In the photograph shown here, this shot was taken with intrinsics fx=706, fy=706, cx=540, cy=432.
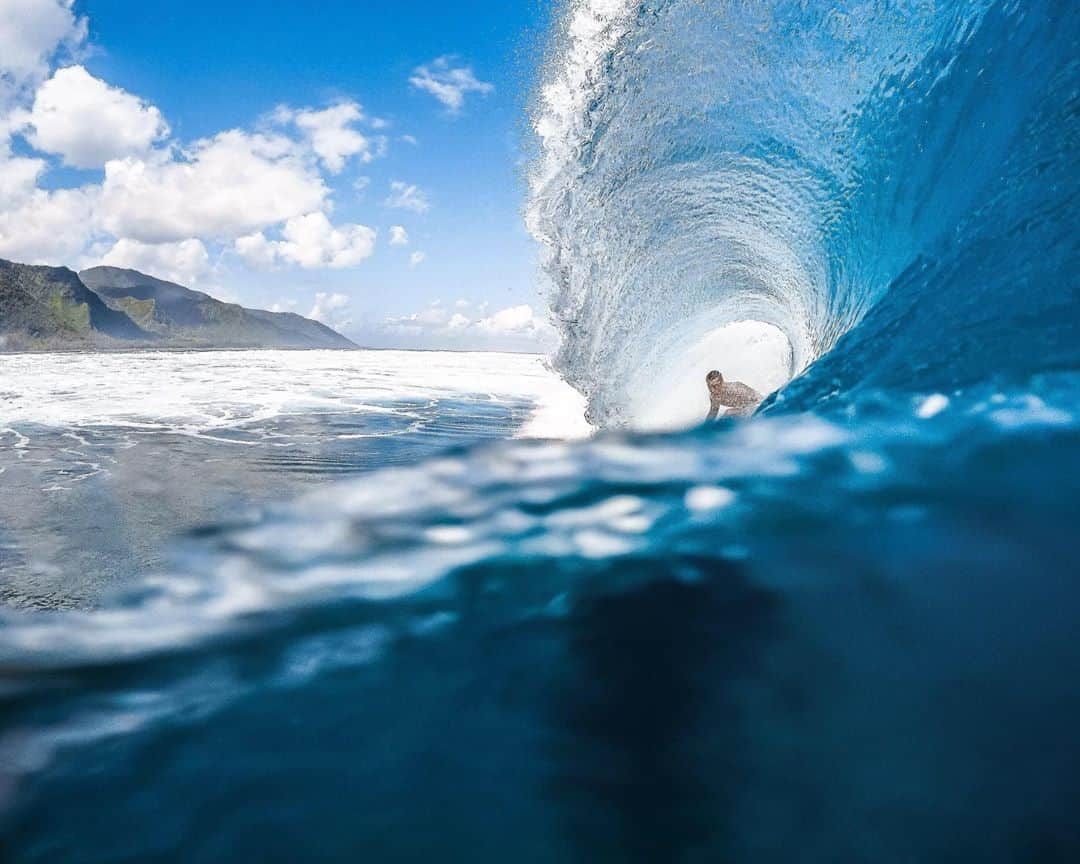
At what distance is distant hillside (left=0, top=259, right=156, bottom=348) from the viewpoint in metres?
99.4

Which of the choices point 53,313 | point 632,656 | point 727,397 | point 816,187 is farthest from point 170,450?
point 53,313

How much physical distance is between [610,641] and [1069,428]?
1134 mm

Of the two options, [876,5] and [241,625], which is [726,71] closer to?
[876,5]

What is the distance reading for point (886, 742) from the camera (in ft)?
3.40

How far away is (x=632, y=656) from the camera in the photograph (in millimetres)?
1263

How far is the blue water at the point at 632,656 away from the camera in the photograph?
1033mm

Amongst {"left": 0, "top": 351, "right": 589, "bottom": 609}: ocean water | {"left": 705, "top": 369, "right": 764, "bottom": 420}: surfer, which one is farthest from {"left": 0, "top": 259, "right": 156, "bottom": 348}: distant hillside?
{"left": 705, "top": 369, "right": 764, "bottom": 420}: surfer

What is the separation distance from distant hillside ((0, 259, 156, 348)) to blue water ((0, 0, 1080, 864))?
359ft

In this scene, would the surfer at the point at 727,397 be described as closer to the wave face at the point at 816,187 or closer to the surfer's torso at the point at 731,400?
the surfer's torso at the point at 731,400

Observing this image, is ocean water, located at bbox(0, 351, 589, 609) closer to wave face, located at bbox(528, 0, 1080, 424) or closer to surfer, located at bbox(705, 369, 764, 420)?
wave face, located at bbox(528, 0, 1080, 424)

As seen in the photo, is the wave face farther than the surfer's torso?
No

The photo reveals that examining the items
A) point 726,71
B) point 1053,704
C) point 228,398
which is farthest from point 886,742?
point 228,398

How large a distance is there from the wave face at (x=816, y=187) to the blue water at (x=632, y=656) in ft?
0.96

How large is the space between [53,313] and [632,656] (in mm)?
153610
